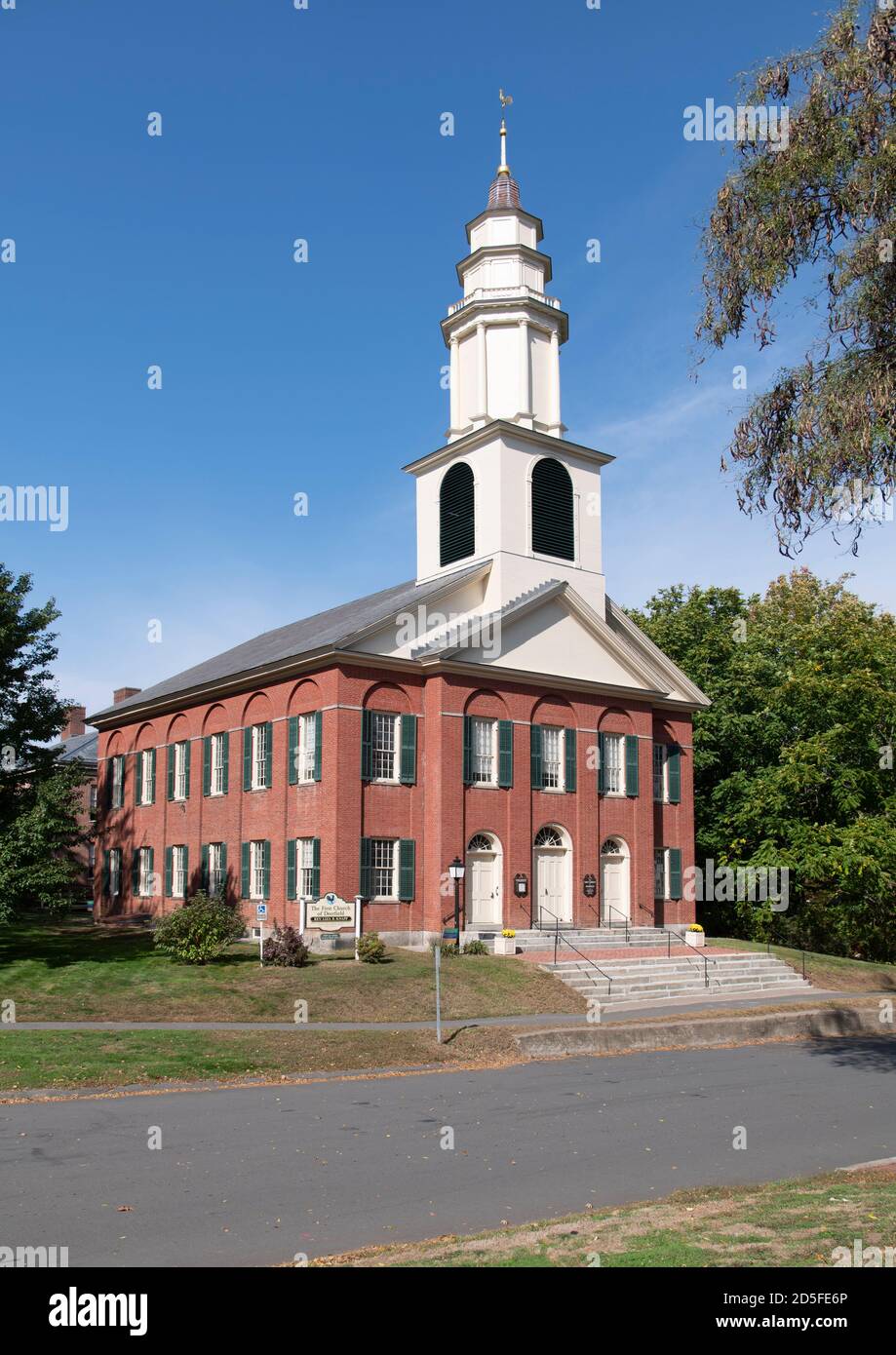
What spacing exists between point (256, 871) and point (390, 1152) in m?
24.4

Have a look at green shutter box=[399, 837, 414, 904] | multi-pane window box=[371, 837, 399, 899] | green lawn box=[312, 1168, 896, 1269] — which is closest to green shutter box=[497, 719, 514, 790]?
green shutter box=[399, 837, 414, 904]

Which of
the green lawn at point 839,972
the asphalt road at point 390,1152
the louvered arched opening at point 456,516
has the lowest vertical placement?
the green lawn at point 839,972

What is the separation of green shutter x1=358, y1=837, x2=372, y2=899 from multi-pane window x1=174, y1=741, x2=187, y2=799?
11.4m

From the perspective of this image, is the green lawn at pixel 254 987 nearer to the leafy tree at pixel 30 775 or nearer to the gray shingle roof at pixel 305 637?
the leafy tree at pixel 30 775

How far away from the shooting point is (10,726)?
27.2 m

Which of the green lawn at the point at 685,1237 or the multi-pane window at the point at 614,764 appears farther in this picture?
the multi-pane window at the point at 614,764

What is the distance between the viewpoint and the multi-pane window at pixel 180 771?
1615 inches

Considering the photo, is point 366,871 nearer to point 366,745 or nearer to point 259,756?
point 366,745

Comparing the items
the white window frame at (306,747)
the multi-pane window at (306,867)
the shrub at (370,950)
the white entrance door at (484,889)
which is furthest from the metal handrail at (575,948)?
the white window frame at (306,747)

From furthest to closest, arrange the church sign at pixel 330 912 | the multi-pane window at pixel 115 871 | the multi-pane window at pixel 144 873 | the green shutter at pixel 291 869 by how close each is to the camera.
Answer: the multi-pane window at pixel 115 871 < the multi-pane window at pixel 144 873 < the green shutter at pixel 291 869 < the church sign at pixel 330 912

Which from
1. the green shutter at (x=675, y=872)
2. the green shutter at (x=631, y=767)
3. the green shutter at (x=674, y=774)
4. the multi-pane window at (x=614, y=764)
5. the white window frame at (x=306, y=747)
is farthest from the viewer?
the green shutter at (x=674, y=774)

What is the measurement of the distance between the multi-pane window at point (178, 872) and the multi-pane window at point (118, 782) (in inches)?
223

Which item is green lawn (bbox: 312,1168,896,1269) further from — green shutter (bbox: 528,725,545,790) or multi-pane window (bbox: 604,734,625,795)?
multi-pane window (bbox: 604,734,625,795)

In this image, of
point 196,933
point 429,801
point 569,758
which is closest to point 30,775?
point 196,933
